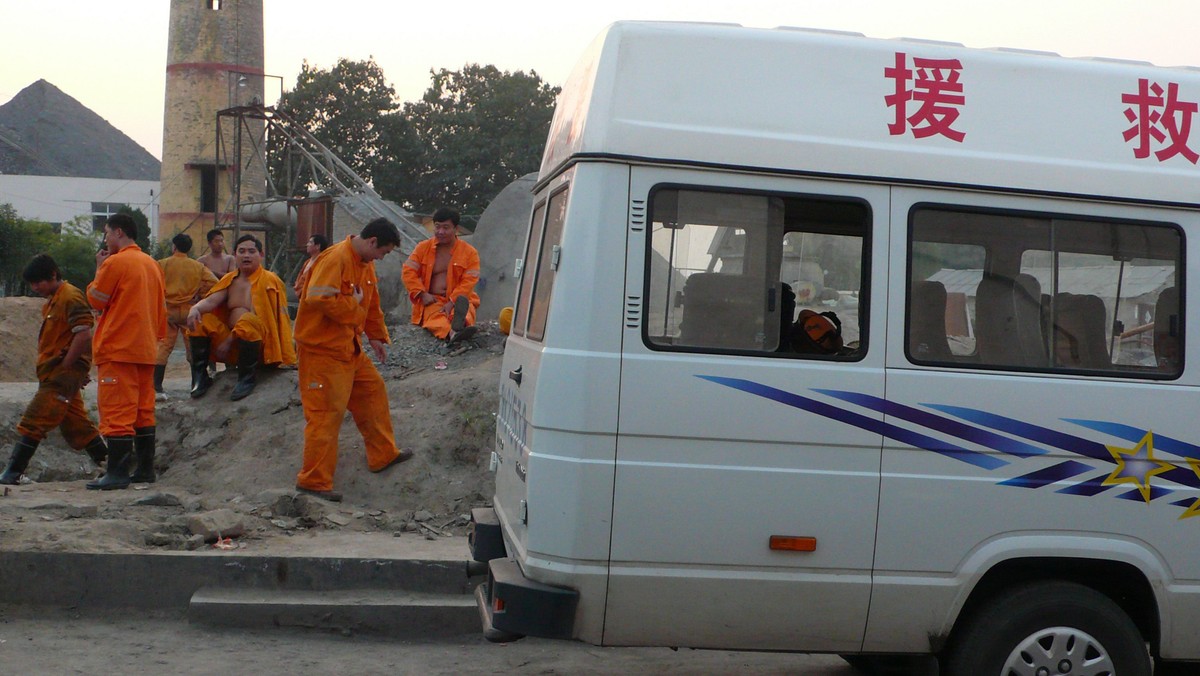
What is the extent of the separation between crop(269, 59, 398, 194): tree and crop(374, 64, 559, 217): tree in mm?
633

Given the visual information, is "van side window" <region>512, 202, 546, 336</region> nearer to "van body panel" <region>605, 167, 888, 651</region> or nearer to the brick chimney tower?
"van body panel" <region>605, 167, 888, 651</region>

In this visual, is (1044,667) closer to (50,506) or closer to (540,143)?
(50,506)

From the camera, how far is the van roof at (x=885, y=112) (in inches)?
152

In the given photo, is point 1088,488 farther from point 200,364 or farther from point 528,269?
point 200,364

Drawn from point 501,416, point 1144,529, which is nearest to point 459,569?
point 501,416

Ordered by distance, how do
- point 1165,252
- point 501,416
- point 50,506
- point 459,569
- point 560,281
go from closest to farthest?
1. point 560,281
2. point 1165,252
3. point 501,416
4. point 459,569
5. point 50,506

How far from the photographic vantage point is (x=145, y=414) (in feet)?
25.6

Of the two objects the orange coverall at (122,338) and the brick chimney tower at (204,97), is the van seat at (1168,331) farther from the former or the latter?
the brick chimney tower at (204,97)

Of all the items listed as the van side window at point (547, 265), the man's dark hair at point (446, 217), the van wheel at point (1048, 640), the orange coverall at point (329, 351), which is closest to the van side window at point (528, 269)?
the van side window at point (547, 265)

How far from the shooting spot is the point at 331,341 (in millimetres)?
7129

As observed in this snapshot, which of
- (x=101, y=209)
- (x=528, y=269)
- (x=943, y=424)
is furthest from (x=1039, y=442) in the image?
(x=101, y=209)

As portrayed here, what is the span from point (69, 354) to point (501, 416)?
442 cm

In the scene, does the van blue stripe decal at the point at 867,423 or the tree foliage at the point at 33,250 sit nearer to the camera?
the van blue stripe decal at the point at 867,423

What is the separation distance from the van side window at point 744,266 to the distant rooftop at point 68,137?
97235 mm
